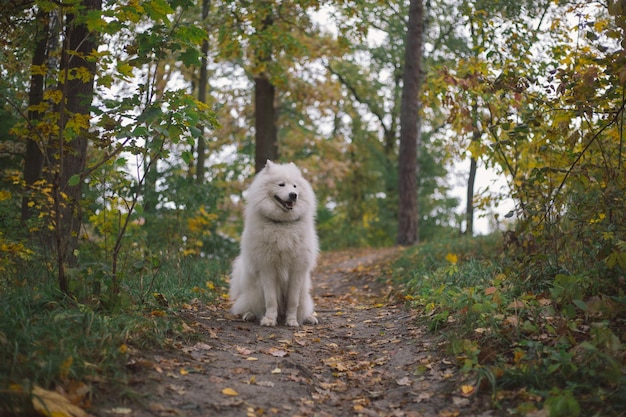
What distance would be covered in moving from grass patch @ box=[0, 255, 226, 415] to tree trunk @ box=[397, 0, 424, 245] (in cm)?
839

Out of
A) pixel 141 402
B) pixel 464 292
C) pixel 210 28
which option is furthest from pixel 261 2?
pixel 141 402

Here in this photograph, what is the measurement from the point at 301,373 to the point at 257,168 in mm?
9617

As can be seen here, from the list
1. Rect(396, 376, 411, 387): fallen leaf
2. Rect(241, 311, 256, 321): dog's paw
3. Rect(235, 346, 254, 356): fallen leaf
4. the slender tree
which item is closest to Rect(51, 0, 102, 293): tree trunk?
A: Rect(235, 346, 254, 356): fallen leaf

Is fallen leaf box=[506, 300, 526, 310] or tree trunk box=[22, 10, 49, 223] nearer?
fallen leaf box=[506, 300, 526, 310]

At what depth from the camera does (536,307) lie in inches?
181

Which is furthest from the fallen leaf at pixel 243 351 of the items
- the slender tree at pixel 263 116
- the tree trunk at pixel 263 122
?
the tree trunk at pixel 263 122

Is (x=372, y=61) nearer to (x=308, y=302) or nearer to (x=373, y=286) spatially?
(x=373, y=286)

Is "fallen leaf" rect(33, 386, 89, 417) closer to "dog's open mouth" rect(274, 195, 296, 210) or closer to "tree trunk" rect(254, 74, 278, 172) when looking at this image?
"dog's open mouth" rect(274, 195, 296, 210)

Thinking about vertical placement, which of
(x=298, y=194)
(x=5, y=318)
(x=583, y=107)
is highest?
(x=583, y=107)

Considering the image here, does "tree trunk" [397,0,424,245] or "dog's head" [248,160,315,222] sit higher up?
"tree trunk" [397,0,424,245]

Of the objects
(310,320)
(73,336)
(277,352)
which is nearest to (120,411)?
(73,336)

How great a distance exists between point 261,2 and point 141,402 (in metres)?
9.86

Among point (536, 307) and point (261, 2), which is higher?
point (261, 2)

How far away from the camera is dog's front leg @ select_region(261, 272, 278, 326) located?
236 inches
